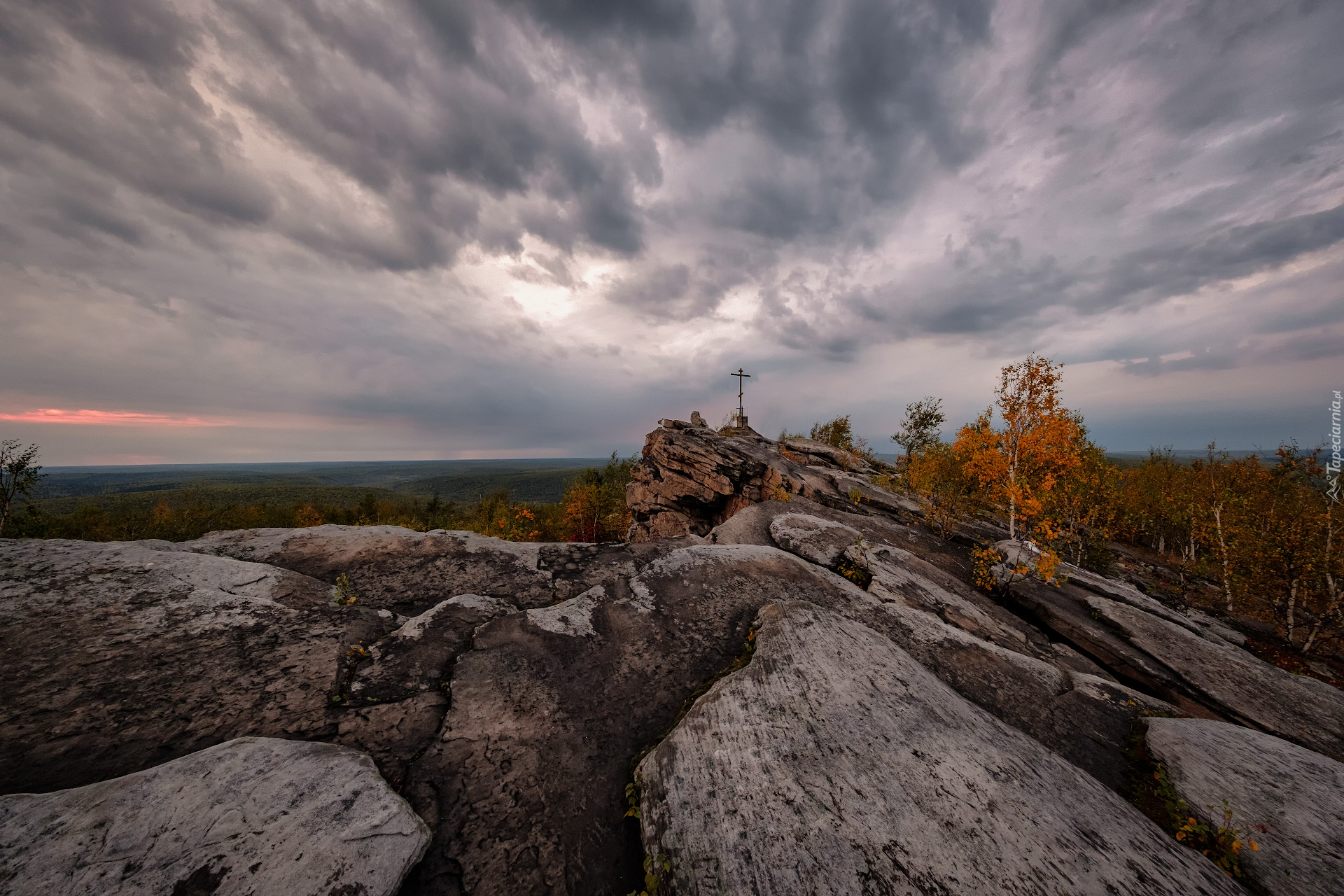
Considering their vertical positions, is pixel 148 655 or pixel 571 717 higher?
pixel 148 655

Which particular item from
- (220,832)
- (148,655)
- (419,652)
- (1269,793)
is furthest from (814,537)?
(148,655)

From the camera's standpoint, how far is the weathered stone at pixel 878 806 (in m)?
4.83

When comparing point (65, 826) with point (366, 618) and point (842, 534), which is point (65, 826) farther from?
point (842, 534)

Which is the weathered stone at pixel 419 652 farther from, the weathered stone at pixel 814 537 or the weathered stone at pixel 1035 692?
the weathered stone at pixel 814 537

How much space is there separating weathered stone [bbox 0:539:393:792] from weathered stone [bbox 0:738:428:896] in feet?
4.11

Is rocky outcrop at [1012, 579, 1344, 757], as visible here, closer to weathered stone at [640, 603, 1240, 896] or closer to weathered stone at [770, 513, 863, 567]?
weathered stone at [770, 513, 863, 567]

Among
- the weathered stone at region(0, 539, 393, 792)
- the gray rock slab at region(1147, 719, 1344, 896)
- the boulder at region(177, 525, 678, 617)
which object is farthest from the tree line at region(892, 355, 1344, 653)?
the weathered stone at region(0, 539, 393, 792)

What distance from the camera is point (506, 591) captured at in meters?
11.0

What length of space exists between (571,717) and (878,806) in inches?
187

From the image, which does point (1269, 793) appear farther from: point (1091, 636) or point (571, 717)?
point (571, 717)

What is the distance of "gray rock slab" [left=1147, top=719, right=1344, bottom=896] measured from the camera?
5.58 m

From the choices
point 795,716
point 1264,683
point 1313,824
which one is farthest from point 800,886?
point 1264,683

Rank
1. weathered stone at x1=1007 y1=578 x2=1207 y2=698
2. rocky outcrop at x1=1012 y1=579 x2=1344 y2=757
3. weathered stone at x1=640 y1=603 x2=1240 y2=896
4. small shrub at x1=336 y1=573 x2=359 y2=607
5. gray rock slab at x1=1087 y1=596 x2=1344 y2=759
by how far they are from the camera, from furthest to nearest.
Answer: weathered stone at x1=1007 y1=578 x2=1207 y2=698, rocky outcrop at x1=1012 y1=579 x2=1344 y2=757, gray rock slab at x1=1087 y1=596 x2=1344 y2=759, small shrub at x1=336 y1=573 x2=359 y2=607, weathered stone at x1=640 y1=603 x2=1240 y2=896

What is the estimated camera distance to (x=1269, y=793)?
6.33 m
